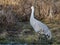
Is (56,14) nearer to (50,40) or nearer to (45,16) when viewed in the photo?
(45,16)

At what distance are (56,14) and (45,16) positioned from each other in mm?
469

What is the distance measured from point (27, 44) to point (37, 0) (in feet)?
9.62

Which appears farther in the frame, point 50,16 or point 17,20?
point 50,16

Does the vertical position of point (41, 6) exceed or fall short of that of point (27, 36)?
it exceeds it

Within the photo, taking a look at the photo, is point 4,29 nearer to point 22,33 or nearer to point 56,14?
point 22,33

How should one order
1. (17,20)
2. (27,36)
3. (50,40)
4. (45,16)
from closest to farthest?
(50,40) → (27,36) → (17,20) → (45,16)

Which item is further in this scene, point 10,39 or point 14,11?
point 14,11

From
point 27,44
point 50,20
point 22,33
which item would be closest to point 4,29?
point 22,33

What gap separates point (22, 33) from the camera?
9.67m

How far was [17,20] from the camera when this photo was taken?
1044 centimetres

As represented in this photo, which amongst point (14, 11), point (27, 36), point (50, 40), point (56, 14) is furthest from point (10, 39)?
point (56, 14)

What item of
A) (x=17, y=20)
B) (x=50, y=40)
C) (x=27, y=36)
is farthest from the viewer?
(x=17, y=20)

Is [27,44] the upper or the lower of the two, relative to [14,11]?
lower

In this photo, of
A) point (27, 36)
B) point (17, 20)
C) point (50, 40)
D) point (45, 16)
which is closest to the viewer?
point (50, 40)
